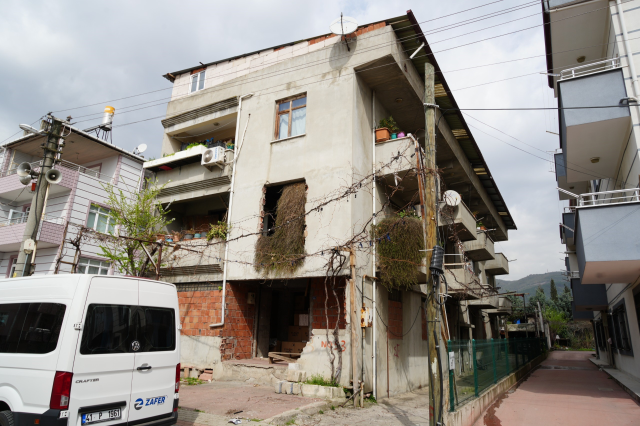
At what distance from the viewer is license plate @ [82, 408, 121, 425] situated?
5104 mm

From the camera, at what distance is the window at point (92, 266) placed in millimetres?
19608

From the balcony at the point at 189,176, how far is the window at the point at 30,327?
939cm

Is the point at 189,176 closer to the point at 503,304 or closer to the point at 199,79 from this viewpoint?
the point at 199,79

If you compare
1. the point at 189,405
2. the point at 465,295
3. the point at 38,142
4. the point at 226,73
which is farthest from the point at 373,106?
the point at 38,142

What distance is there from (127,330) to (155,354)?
62 centimetres

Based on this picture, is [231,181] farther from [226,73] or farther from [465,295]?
[465,295]

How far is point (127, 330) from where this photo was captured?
592cm

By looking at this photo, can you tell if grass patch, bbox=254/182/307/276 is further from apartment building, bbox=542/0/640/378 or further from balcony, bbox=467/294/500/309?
balcony, bbox=467/294/500/309

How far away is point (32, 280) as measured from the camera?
5.92 meters

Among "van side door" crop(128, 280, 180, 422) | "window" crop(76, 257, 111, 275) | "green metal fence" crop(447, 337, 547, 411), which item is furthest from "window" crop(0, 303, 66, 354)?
"window" crop(76, 257, 111, 275)

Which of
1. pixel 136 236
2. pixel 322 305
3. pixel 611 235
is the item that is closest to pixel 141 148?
pixel 136 236

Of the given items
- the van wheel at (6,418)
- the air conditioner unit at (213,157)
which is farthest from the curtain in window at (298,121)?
the van wheel at (6,418)

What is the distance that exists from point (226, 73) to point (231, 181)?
17.8 ft

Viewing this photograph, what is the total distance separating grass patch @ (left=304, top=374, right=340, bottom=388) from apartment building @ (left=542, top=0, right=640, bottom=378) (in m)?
7.18
